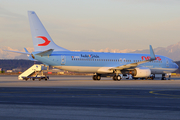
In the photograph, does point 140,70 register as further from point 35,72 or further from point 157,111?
point 157,111

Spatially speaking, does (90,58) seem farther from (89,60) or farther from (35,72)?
(35,72)

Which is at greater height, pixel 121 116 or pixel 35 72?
pixel 35 72

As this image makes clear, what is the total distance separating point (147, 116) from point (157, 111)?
56.7 inches

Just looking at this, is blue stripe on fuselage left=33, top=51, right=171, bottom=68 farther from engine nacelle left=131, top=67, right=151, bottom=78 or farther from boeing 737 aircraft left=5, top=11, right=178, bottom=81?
engine nacelle left=131, top=67, right=151, bottom=78

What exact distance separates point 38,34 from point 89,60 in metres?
9.25

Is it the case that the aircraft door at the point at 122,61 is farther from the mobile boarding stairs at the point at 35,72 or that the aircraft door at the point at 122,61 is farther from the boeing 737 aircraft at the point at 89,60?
the mobile boarding stairs at the point at 35,72

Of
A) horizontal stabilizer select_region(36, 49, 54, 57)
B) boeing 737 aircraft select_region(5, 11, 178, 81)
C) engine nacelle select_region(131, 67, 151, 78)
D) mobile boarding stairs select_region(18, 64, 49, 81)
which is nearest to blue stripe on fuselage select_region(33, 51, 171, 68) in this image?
boeing 737 aircraft select_region(5, 11, 178, 81)

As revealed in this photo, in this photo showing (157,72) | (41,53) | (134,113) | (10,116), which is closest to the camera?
(10,116)

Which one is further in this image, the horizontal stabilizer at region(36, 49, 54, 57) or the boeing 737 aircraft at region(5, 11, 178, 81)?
the boeing 737 aircraft at region(5, 11, 178, 81)

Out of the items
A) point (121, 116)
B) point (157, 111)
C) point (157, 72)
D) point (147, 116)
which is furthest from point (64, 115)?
point (157, 72)

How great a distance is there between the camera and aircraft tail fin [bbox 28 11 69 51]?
42312 mm

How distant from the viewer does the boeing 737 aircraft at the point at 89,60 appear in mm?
42531

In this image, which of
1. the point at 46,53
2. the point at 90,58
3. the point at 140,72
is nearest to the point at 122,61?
the point at 140,72

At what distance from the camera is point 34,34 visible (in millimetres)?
42375
